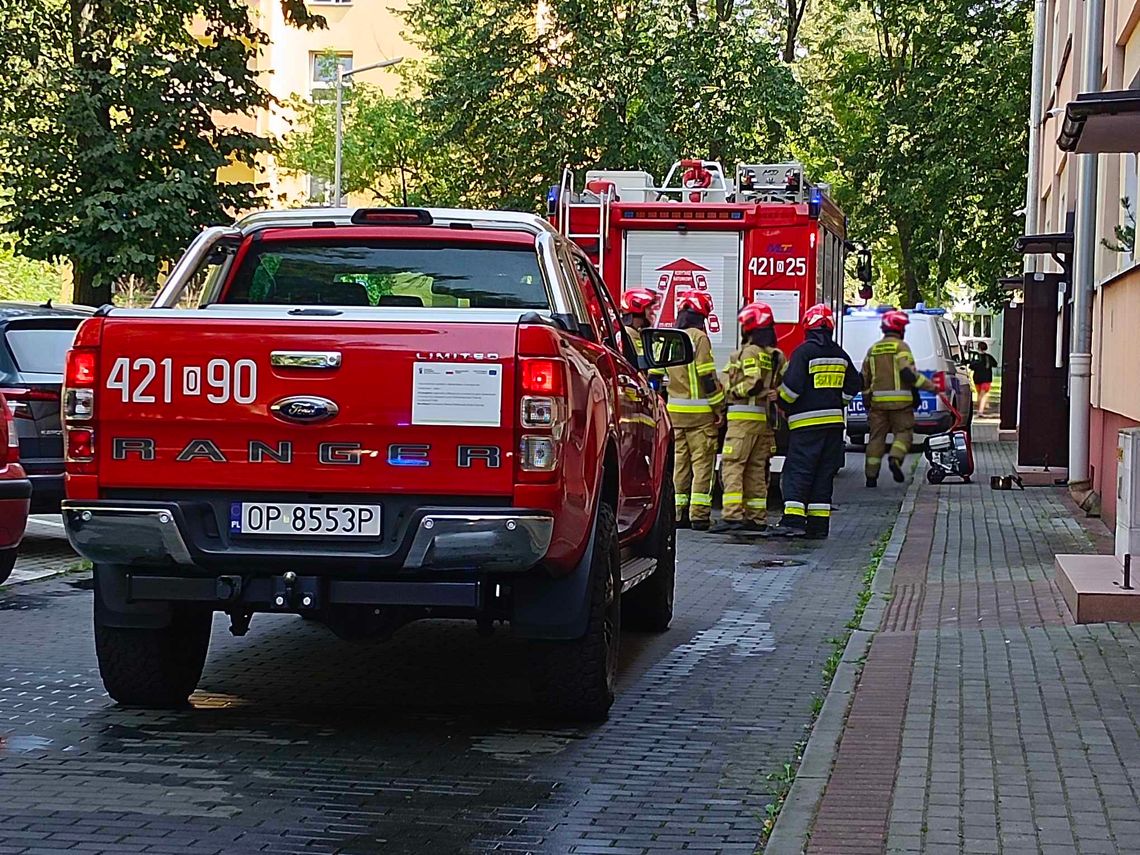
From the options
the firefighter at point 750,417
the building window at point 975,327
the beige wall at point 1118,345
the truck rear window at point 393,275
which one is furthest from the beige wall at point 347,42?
the truck rear window at point 393,275

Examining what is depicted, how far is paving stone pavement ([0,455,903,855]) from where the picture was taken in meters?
5.57

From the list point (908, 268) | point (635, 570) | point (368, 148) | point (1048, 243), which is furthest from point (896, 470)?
point (368, 148)

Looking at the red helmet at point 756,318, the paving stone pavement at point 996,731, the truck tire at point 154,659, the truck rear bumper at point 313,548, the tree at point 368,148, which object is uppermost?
the tree at point 368,148

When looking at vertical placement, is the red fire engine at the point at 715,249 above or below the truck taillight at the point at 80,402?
above

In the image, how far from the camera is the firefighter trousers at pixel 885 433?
19.7 meters

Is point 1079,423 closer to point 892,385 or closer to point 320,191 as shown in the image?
point 892,385

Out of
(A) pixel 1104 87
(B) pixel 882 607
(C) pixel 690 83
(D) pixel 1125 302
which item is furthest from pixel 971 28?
(B) pixel 882 607

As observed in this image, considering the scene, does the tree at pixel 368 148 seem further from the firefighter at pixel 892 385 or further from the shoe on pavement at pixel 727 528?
the shoe on pavement at pixel 727 528

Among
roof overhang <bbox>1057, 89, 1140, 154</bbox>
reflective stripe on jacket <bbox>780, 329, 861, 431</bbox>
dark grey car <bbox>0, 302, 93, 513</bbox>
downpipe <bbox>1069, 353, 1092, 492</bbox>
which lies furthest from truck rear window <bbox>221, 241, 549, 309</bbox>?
downpipe <bbox>1069, 353, 1092, 492</bbox>

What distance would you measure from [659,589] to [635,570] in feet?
3.74

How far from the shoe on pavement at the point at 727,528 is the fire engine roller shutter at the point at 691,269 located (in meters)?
2.36

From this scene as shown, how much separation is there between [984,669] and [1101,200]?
1078 cm

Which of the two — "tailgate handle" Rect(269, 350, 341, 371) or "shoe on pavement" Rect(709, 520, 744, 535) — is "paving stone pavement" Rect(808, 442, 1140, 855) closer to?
"tailgate handle" Rect(269, 350, 341, 371)

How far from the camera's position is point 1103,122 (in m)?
8.47
